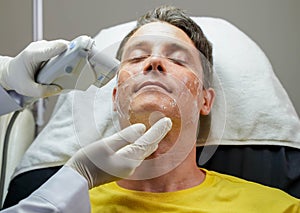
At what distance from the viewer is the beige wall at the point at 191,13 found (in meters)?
2.12

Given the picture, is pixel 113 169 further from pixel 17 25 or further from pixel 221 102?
pixel 17 25

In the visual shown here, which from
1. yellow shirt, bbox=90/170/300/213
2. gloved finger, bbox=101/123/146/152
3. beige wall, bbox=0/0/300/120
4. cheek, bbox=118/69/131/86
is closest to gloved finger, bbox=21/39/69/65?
cheek, bbox=118/69/131/86

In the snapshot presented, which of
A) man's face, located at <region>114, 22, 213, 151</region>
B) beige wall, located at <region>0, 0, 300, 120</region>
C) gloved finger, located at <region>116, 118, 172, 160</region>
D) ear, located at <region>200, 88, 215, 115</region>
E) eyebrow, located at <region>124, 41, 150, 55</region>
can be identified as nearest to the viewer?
gloved finger, located at <region>116, 118, 172, 160</region>

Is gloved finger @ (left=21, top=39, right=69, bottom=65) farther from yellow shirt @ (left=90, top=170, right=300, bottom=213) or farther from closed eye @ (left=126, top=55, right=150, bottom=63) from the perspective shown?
yellow shirt @ (left=90, top=170, right=300, bottom=213)

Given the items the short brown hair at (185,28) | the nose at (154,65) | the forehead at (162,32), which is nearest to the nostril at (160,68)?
the nose at (154,65)

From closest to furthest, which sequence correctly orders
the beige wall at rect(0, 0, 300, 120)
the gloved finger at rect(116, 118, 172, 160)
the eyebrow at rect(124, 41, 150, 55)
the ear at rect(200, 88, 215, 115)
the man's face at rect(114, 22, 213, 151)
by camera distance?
1. the gloved finger at rect(116, 118, 172, 160)
2. the man's face at rect(114, 22, 213, 151)
3. the eyebrow at rect(124, 41, 150, 55)
4. the ear at rect(200, 88, 215, 115)
5. the beige wall at rect(0, 0, 300, 120)

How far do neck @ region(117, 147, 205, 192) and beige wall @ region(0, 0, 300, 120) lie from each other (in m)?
0.89

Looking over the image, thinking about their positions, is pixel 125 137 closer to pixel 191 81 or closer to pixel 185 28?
pixel 191 81

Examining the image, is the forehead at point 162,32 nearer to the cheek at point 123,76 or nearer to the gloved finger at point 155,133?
the cheek at point 123,76

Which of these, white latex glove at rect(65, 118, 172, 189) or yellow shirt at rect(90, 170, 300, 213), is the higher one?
white latex glove at rect(65, 118, 172, 189)

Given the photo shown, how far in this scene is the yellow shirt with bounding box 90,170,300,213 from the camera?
1.28 meters

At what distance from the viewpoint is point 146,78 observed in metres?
1.26

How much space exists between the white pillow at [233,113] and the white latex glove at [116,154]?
0.32 m

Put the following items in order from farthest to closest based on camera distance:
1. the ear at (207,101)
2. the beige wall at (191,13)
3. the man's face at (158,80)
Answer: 1. the beige wall at (191,13)
2. the ear at (207,101)
3. the man's face at (158,80)
